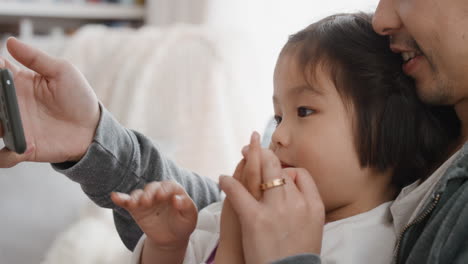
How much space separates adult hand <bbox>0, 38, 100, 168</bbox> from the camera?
88 centimetres

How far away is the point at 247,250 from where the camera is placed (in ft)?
2.54

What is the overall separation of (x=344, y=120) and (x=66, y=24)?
3506 millimetres

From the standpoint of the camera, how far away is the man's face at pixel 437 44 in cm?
87

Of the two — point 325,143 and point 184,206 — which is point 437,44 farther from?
point 184,206

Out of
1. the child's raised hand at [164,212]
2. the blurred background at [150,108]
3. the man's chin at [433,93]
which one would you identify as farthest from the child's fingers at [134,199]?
the blurred background at [150,108]

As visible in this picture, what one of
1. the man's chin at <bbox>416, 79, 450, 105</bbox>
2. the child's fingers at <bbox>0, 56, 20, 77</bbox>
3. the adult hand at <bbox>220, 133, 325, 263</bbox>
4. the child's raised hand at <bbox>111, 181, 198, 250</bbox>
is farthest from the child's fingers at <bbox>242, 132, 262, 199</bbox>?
the child's fingers at <bbox>0, 56, 20, 77</bbox>

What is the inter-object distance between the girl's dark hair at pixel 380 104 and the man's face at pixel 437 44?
0.16 feet

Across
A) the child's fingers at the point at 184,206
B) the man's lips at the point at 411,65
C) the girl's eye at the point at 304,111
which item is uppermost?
the man's lips at the point at 411,65

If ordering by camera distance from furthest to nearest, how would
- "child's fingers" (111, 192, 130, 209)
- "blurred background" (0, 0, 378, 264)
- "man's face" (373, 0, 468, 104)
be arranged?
"blurred background" (0, 0, 378, 264), "man's face" (373, 0, 468, 104), "child's fingers" (111, 192, 130, 209)

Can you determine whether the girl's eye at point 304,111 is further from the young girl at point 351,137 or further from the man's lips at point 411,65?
the man's lips at point 411,65

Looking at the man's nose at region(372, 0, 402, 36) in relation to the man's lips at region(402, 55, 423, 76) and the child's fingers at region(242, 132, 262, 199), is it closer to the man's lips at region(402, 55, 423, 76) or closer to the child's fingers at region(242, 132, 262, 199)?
the man's lips at region(402, 55, 423, 76)

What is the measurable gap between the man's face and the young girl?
5cm

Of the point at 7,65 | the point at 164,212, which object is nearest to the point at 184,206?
the point at 164,212

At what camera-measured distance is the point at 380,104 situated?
930 mm
